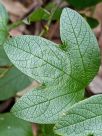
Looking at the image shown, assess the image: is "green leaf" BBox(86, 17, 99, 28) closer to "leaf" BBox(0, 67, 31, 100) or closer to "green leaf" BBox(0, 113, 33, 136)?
"leaf" BBox(0, 67, 31, 100)

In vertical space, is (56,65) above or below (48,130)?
above

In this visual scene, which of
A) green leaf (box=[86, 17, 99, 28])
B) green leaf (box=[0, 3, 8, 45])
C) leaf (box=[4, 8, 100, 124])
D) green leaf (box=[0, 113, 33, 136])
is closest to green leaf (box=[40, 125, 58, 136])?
green leaf (box=[0, 113, 33, 136])

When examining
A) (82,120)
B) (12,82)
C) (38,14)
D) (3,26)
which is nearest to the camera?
(82,120)

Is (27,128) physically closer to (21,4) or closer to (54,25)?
(54,25)

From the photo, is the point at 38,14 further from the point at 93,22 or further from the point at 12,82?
the point at 93,22

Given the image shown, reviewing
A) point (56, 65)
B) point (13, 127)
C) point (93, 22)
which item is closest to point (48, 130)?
point (13, 127)

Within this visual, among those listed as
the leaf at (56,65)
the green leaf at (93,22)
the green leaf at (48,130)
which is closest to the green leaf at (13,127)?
the green leaf at (48,130)

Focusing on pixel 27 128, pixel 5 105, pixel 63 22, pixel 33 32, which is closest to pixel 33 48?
pixel 63 22
